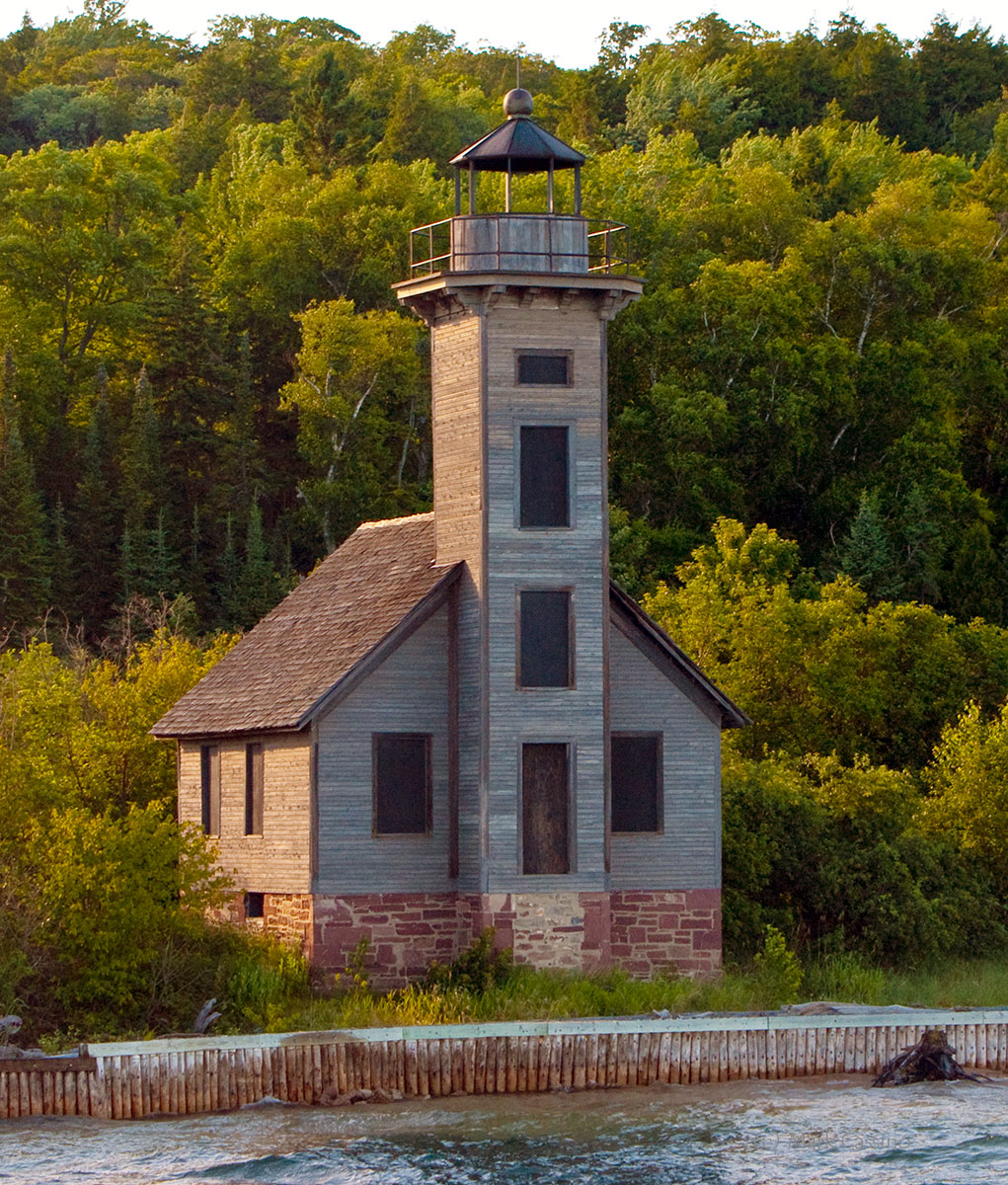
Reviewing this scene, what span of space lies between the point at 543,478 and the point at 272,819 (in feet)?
22.2

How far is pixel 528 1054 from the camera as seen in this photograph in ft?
90.2

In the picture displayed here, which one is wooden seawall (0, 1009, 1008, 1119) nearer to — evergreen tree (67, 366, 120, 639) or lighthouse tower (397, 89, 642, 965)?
lighthouse tower (397, 89, 642, 965)

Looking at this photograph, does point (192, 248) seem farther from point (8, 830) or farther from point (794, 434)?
point (8, 830)

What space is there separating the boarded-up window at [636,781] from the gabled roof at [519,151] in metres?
9.07

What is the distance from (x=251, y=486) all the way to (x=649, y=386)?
1361 centimetres

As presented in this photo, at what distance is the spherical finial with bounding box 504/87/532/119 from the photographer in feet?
109

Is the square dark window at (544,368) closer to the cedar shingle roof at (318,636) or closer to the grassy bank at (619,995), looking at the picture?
the cedar shingle roof at (318,636)

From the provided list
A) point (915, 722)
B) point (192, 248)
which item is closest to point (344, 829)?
point (915, 722)

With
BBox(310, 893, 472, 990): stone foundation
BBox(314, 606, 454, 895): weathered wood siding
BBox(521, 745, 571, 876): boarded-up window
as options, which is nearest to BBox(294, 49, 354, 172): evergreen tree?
BBox(314, 606, 454, 895): weathered wood siding

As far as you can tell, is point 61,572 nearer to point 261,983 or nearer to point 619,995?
point 261,983

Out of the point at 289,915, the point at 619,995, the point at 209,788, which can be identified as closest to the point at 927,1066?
the point at 619,995

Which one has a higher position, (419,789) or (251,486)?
(251,486)

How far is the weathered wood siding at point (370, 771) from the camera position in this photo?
3148 centimetres

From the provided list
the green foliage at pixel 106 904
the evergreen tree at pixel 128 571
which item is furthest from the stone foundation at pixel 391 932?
the evergreen tree at pixel 128 571
